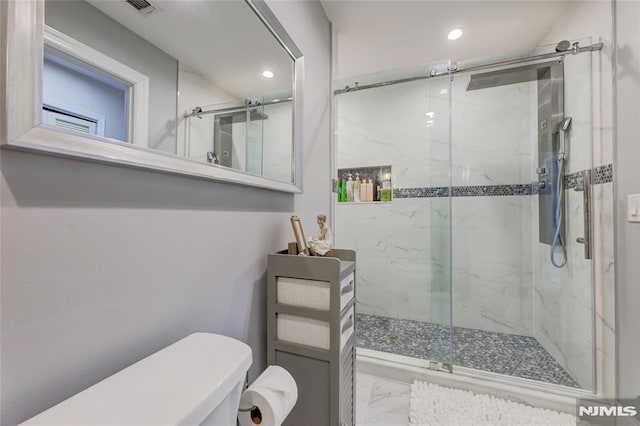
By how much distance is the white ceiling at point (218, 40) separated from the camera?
1.98 ft

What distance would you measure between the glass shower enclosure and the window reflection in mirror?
94 centimetres

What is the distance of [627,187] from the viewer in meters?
1.21

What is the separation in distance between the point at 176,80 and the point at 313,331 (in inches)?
33.8

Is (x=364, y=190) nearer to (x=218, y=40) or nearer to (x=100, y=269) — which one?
(x=218, y=40)

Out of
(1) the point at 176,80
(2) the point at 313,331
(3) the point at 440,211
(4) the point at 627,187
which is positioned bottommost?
(2) the point at 313,331

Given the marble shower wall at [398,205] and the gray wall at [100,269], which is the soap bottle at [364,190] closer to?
the marble shower wall at [398,205]

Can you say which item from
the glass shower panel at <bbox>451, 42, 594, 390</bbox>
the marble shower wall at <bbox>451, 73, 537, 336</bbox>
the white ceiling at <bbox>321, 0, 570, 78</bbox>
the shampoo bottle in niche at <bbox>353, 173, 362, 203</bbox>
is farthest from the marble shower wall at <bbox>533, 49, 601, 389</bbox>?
the shampoo bottle in niche at <bbox>353, 173, 362, 203</bbox>

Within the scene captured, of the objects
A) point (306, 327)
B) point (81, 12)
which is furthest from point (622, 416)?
point (81, 12)

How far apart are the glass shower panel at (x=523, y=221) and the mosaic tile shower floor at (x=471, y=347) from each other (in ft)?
0.04

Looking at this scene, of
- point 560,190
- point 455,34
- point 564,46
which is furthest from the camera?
point 455,34

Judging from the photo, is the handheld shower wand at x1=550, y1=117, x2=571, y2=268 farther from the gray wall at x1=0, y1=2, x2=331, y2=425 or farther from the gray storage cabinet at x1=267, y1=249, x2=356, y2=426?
the gray wall at x1=0, y1=2, x2=331, y2=425

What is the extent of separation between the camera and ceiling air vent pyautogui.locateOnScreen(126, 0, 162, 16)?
0.56 m
